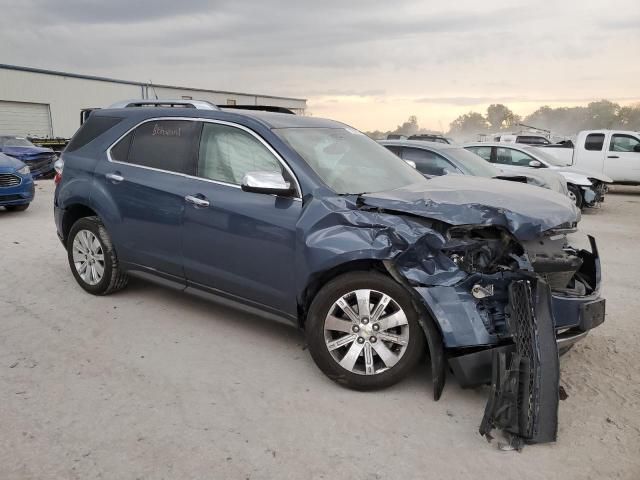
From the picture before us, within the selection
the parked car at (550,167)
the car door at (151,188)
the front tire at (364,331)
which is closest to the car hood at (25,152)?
the parked car at (550,167)

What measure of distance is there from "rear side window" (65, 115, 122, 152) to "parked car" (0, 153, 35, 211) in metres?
5.35

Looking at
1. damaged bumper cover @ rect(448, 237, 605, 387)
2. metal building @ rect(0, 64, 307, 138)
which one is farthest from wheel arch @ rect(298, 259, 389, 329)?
metal building @ rect(0, 64, 307, 138)

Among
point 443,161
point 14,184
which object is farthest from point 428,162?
point 14,184

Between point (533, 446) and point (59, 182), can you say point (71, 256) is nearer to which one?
point (59, 182)

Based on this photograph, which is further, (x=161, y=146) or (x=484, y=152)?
(x=484, y=152)

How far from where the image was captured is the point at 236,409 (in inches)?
127

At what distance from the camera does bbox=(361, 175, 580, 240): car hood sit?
3270mm

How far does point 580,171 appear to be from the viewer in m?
12.0

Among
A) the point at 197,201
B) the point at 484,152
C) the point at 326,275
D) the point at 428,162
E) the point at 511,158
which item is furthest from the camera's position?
the point at 484,152

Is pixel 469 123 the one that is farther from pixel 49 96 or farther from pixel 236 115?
pixel 236 115

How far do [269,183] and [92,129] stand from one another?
8.23 feet

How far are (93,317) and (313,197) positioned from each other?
240 cm

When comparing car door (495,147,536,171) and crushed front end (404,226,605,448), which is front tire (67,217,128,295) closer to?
crushed front end (404,226,605,448)

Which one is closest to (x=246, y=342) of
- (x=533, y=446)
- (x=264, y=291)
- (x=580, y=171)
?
(x=264, y=291)
